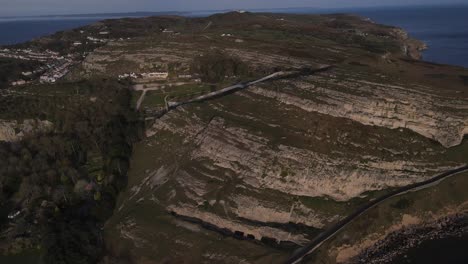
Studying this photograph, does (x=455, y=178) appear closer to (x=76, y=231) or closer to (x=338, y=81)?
(x=338, y=81)

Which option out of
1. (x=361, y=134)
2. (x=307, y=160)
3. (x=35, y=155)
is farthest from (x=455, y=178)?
(x=35, y=155)

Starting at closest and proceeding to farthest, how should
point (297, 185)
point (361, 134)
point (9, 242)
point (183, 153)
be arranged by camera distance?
point (9, 242) < point (297, 185) < point (361, 134) < point (183, 153)

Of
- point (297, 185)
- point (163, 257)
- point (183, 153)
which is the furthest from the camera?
point (183, 153)

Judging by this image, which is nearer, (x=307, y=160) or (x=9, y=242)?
(x=9, y=242)

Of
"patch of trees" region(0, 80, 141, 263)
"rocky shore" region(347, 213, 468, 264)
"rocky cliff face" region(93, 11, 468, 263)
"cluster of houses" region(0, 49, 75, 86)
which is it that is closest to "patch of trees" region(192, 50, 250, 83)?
"rocky cliff face" region(93, 11, 468, 263)

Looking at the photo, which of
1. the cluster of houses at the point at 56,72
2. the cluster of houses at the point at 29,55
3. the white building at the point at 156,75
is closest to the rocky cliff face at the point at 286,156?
the white building at the point at 156,75

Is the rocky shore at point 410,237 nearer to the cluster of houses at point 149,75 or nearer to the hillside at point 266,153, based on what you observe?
the hillside at point 266,153

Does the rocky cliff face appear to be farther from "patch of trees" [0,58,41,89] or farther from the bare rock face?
"patch of trees" [0,58,41,89]
